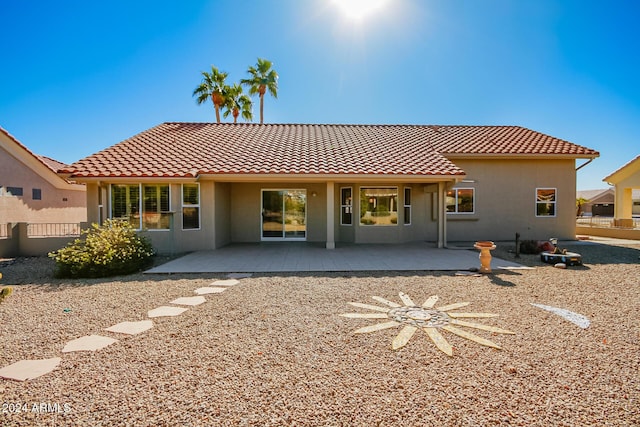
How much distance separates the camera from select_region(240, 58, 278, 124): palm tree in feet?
78.2

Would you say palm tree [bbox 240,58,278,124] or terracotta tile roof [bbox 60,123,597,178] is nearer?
terracotta tile roof [bbox 60,123,597,178]

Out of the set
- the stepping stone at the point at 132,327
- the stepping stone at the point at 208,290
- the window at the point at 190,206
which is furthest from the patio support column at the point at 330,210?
the stepping stone at the point at 132,327

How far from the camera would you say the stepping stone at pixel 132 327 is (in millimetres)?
4172

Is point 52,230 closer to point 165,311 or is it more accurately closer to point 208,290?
point 208,290

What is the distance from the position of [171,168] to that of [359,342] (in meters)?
9.48

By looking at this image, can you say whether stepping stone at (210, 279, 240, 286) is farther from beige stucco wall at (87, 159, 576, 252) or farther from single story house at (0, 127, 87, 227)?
single story house at (0, 127, 87, 227)

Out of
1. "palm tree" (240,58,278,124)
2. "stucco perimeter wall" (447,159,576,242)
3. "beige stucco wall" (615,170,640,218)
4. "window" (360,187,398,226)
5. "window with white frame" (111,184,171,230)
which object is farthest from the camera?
"palm tree" (240,58,278,124)

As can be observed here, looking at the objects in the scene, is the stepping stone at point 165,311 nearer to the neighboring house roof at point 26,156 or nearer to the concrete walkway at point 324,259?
the concrete walkway at point 324,259

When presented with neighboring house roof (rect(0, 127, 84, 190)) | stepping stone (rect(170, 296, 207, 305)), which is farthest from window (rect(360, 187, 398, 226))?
neighboring house roof (rect(0, 127, 84, 190))

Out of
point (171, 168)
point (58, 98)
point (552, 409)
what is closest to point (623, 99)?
point (552, 409)

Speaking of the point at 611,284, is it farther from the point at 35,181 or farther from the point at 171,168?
the point at 35,181

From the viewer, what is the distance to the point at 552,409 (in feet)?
8.25

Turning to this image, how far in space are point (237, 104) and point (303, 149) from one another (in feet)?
41.9

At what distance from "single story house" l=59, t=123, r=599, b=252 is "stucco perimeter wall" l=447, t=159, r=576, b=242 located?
44 mm
